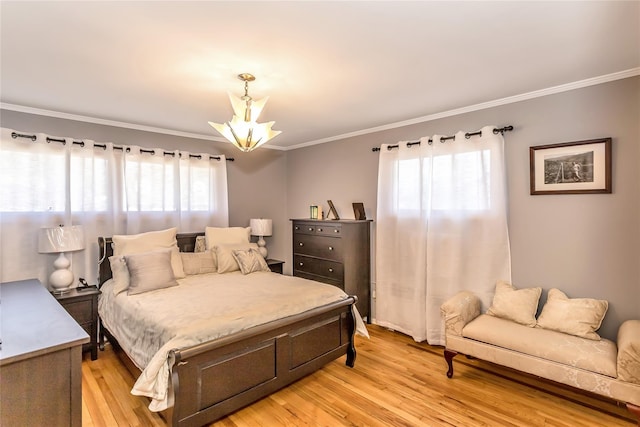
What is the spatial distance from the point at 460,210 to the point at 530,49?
64.2 inches

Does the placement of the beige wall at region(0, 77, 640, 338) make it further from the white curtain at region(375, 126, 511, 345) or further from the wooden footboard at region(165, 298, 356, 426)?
the wooden footboard at region(165, 298, 356, 426)

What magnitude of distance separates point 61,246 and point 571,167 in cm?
453

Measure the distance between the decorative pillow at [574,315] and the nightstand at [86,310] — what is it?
13.0ft

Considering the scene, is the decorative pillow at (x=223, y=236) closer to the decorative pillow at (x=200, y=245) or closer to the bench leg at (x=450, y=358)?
the decorative pillow at (x=200, y=245)

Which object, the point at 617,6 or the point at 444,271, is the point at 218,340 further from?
the point at 617,6

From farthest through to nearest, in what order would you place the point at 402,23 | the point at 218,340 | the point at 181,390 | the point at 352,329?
the point at 352,329, the point at 218,340, the point at 181,390, the point at 402,23

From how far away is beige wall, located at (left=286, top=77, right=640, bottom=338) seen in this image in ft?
8.21

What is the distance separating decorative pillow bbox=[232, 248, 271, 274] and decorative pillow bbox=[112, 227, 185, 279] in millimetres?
606

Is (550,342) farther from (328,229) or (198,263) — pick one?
(198,263)

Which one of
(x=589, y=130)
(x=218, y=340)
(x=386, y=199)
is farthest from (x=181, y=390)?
(x=589, y=130)

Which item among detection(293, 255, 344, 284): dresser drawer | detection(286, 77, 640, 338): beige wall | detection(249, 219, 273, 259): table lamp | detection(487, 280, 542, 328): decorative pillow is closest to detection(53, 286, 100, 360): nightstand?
detection(249, 219, 273, 259): table lamp

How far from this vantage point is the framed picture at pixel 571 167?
2.60 metres

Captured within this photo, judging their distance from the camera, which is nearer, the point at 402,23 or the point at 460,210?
the point at 402,23

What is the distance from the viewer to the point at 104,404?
246 cm
